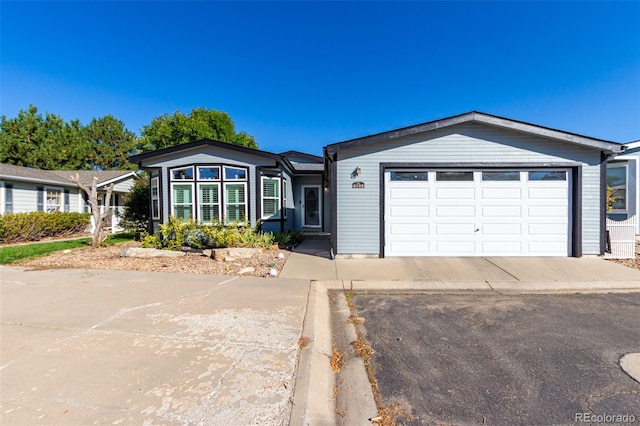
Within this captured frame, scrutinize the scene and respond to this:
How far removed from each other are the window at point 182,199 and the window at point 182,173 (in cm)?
25

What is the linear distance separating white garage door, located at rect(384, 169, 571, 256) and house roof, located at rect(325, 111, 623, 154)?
35.1 inches

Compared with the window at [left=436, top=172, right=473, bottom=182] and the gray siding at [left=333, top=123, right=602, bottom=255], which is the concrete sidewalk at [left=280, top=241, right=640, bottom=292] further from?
the window at [left=436, top=172, right=473, bottom=182]

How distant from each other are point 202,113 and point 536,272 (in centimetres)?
3242

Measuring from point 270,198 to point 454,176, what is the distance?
6.15 m

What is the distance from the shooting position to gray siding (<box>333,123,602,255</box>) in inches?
289

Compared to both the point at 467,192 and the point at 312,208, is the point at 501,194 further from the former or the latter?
the point at 312,208

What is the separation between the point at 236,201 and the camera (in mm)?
9812

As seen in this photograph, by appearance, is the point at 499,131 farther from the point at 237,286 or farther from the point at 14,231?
the point at 14,231

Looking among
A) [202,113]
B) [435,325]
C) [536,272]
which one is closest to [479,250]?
[536,272]

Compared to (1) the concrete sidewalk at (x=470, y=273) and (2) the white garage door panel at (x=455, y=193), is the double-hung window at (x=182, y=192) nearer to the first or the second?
(1) the concrete sidewalk at (x=470, y=273)

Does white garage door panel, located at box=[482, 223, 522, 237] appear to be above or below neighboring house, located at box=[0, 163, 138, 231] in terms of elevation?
below

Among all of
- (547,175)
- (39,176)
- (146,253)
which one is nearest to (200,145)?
(146,253)

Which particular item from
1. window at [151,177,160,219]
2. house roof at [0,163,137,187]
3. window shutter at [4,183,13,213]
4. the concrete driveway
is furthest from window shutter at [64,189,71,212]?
the concrete driveway

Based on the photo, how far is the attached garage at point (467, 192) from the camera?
23.6ft
